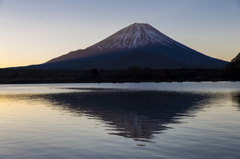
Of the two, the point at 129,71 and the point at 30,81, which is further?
the point at 129,71

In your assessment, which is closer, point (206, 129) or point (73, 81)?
point (206, 129)

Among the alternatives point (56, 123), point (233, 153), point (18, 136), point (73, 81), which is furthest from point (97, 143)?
point (73, 81)

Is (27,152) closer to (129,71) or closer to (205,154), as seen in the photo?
(205,154)

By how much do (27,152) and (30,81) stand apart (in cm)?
13281

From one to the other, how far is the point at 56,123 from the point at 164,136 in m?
8.04

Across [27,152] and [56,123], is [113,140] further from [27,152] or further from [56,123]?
[56,123]

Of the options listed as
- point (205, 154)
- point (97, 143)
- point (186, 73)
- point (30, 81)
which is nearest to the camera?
point (205, 154)

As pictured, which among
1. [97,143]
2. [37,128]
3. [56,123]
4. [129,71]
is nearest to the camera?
[97,143]

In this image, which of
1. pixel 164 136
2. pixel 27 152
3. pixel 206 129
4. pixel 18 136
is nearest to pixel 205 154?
pixel 164 136

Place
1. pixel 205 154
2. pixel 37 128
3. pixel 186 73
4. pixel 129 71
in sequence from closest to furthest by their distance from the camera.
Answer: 1. pixel 205 154
2. pixel 37 128
3. pixel 129 71
4. pixel 186 73

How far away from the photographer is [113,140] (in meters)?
13.7

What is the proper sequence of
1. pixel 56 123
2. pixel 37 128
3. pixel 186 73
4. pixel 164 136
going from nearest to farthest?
pixel 164 136
pixel 37 128
pixel 56 123
pixel 186 73

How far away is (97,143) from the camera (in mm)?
13164

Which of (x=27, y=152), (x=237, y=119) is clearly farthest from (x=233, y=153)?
(x=237, y=119)
